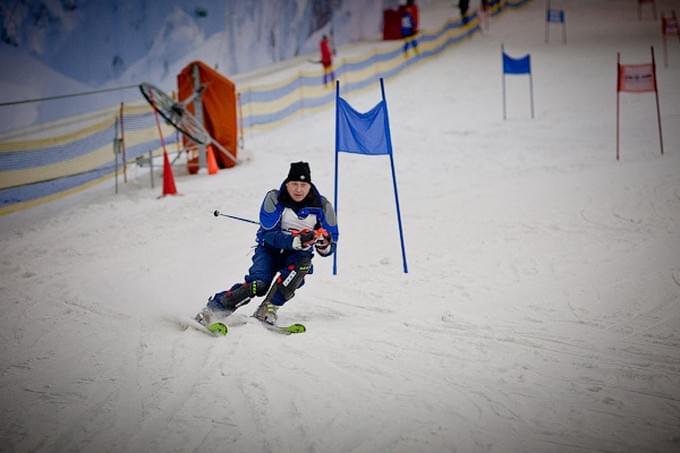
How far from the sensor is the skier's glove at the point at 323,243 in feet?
20.5

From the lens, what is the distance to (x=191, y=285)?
805 cm

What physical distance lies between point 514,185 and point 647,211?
2.71 m

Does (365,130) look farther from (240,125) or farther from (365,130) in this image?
(240,125)

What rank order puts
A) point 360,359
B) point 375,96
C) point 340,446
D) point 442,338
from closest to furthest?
1. point 340,446
2. point 360,359
3. point 442,338
4. point 375,96

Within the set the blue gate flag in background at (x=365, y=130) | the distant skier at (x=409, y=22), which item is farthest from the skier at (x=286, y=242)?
the distant skier at (x=409, y=22)

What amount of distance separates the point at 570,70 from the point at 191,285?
67.3 ft

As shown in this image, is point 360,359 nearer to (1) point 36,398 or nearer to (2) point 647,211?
(1) point 36,398

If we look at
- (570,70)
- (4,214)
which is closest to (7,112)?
(4,214)

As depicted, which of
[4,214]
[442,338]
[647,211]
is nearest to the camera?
[442,338]

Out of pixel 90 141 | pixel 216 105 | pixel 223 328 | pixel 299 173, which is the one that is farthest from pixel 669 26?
pixel 223 328

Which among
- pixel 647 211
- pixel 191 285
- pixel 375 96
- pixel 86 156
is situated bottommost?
pixel 191 285

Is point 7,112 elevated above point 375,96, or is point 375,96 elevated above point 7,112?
point 375,96

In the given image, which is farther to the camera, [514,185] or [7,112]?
[7,112]

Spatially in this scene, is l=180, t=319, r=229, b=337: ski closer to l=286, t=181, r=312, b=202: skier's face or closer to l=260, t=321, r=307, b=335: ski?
l=260, t=321, r=307, b=335: ski
